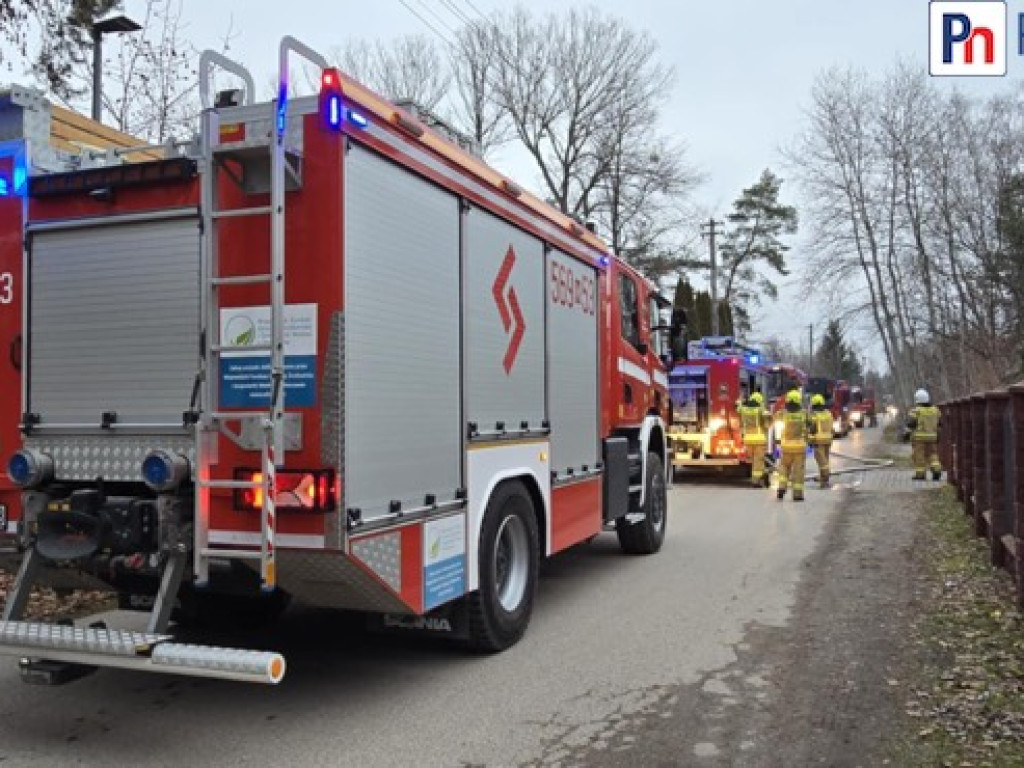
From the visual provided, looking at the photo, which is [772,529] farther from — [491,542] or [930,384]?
[930,384]

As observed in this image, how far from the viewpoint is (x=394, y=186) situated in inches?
179

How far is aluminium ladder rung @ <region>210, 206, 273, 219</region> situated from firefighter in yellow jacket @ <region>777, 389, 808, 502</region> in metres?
11.2

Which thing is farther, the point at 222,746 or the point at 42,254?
the point at 42,254

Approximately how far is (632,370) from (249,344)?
5352 millimetres

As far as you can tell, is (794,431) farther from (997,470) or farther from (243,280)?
(243,280)

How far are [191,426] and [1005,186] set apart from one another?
29449 mm

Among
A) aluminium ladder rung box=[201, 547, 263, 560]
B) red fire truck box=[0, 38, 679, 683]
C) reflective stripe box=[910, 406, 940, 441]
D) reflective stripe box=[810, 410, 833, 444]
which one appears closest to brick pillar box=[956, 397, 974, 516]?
reflective stripe box=[810, 410, 833, 444]

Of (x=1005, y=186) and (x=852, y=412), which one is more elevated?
(x=1005, y=186)

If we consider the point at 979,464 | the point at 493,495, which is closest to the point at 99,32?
the point at 493,495

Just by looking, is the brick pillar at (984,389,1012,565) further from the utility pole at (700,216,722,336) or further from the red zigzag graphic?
the utility pole at (700,216,722,336)

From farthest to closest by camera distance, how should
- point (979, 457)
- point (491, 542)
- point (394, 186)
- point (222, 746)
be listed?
point (979, 457) → point (491, 542) → point (394, 186) → point (222, 746)

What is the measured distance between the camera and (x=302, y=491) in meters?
4.02

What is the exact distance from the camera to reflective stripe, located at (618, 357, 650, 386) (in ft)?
28.3

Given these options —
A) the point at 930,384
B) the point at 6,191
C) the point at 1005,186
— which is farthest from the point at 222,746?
the point at 930,384
